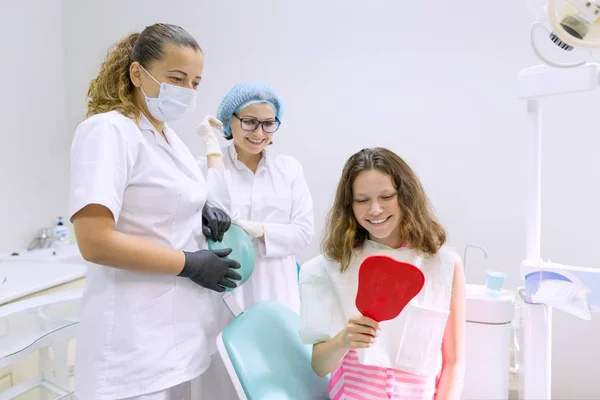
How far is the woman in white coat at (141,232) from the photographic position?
100 cm

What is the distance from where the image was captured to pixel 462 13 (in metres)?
2.22

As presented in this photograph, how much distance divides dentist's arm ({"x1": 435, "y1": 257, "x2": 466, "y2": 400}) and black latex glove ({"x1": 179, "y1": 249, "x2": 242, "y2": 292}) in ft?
1.92

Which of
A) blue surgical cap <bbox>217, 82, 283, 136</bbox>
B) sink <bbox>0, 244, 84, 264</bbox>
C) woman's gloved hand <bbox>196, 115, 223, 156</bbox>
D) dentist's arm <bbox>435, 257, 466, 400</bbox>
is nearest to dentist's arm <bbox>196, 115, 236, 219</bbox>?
woman's gloved hand <bbox>196, 115, 223, 156</bbox>

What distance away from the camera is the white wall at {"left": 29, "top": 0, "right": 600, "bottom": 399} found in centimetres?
213

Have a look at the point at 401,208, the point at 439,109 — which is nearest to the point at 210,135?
the point at 401,208

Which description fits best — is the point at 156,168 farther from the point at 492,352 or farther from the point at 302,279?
the point at 492,352

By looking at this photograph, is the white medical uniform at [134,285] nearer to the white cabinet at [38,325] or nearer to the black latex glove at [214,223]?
the black latex glove at [214,223]

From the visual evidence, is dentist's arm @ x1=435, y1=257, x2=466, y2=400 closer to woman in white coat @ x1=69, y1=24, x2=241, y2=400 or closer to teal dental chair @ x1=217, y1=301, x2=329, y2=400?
teal dental chair @ x1=217, y1=301, x2=329, y2=400

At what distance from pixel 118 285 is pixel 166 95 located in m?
0.49

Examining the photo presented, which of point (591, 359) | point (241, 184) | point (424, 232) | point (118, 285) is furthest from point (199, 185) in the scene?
point (591, 359)

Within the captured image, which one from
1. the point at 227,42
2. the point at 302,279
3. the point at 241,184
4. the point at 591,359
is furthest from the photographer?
the point at 227,42

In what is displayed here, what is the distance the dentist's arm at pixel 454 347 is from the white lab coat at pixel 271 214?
0.65 metres

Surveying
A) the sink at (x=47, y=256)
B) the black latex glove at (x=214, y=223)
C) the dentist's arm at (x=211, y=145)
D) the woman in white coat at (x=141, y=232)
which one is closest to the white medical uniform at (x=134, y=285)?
the woman in white coat at (x=141, y=232)

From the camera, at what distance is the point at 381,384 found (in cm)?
110
